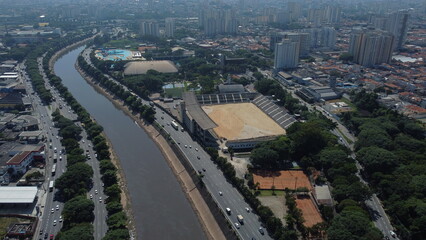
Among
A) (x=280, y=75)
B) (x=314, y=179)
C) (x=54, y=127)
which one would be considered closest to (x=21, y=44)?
(x=54, y=127)

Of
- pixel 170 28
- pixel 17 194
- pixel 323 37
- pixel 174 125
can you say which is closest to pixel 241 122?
pixel 174 125

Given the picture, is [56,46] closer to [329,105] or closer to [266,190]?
[329,105]

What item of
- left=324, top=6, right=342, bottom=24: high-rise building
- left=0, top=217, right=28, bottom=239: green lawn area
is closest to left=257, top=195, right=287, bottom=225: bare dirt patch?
left=0, top=217, right=28, bottom=239: green lawn area

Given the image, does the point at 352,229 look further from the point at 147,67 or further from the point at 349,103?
the point at 147,67

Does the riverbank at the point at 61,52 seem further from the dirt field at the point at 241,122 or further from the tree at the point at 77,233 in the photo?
the tree at the point at 77,233

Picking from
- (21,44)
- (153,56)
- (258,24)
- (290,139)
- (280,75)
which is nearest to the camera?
(290,139)

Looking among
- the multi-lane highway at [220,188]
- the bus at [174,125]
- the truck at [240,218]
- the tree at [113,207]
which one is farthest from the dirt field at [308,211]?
the bus at [174,125]
